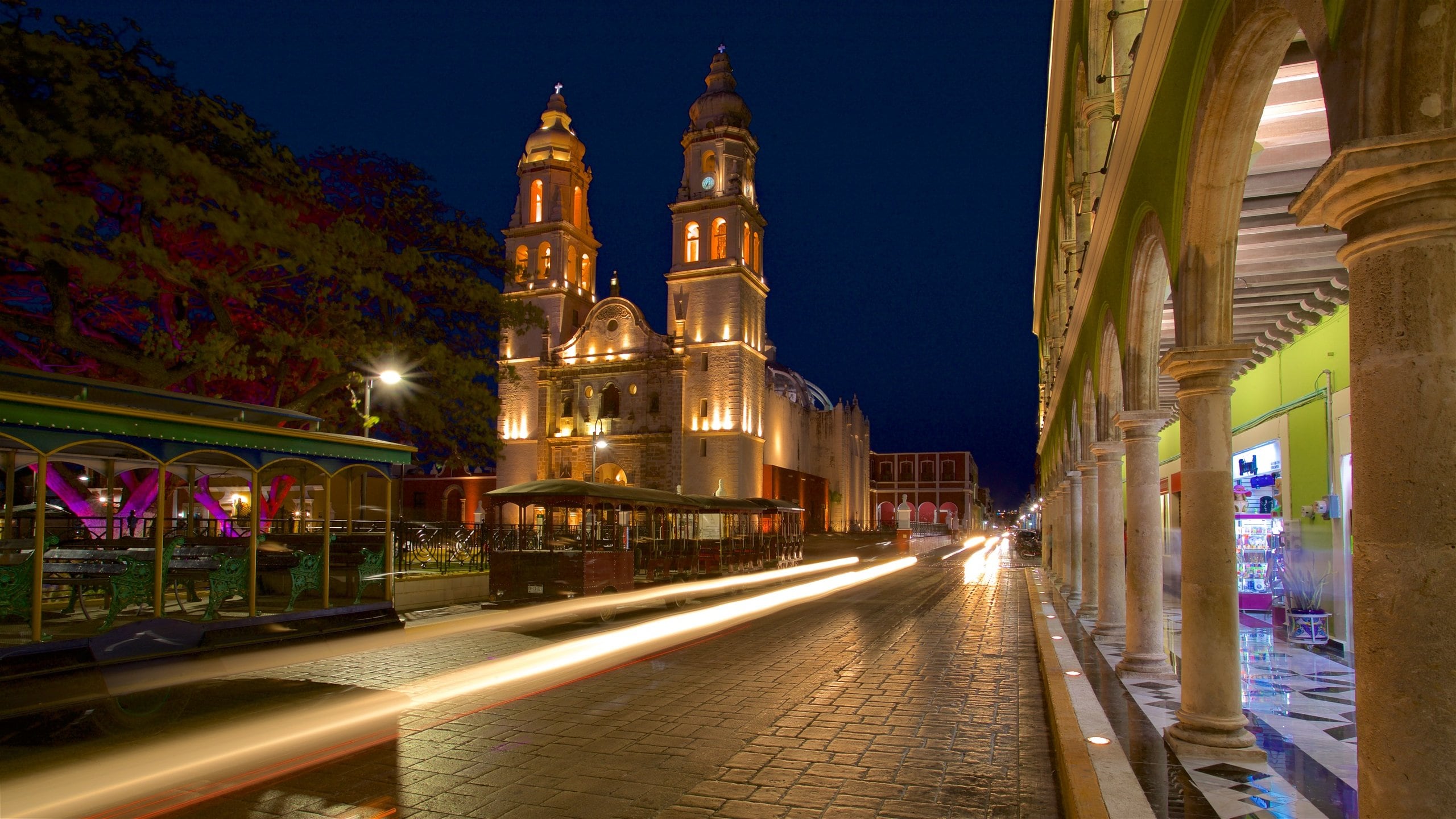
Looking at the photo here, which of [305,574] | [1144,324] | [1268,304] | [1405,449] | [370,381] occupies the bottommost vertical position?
[305,574]

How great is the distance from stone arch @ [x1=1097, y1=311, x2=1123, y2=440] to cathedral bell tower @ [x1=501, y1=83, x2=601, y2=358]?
149 feet

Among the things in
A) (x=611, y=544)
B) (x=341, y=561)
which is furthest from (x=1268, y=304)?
(x=611, y=544)

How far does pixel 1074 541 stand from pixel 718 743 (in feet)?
43.5

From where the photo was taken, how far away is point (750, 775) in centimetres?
598

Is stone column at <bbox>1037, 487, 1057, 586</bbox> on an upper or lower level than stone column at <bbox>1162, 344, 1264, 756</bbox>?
lower

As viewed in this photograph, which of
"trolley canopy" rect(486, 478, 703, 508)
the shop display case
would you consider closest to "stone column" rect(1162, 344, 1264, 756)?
the shop display case

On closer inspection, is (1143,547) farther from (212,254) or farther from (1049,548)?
(1049,548)

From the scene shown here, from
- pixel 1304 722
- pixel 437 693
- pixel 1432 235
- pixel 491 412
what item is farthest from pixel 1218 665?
pixel 491 412

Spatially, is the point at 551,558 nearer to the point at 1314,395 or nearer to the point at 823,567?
the point at 1314,395

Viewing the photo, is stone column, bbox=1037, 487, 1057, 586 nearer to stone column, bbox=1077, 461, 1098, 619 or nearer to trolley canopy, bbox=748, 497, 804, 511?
stone column, bbox=1077, 461, 1098, 619

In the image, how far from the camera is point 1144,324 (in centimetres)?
846

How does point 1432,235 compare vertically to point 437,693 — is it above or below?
above

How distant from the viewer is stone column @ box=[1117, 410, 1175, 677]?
28.3 feet

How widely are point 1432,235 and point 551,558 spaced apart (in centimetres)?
1503
